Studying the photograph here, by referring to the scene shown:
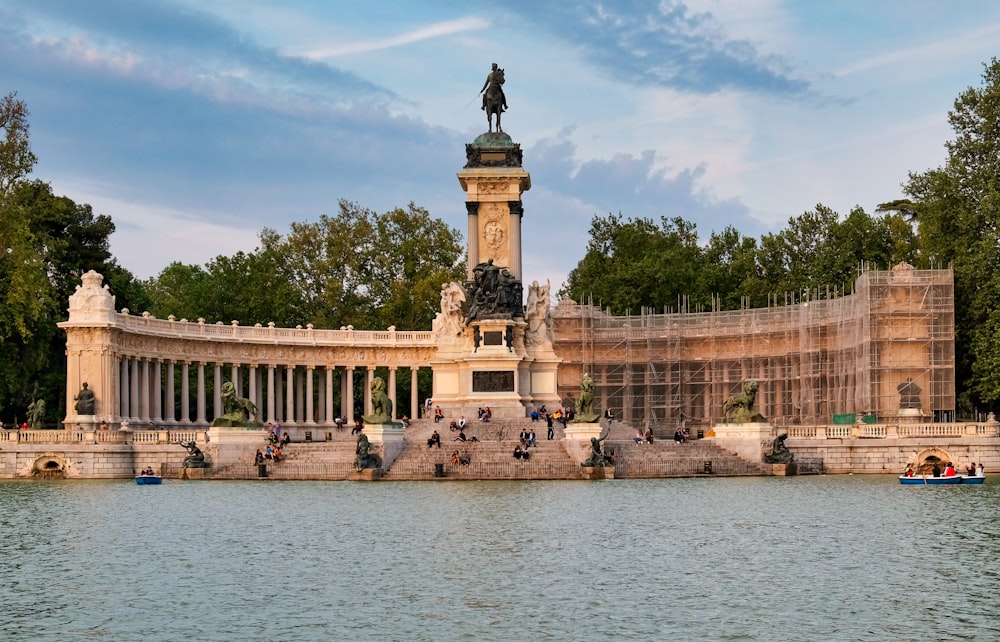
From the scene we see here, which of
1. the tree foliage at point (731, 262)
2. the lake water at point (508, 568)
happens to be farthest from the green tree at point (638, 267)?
the lake water at point (508, 568)

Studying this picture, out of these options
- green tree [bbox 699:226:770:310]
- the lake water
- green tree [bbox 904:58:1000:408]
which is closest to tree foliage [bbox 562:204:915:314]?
green tree [bbox 699:226:770:310]

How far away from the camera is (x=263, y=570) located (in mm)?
25047

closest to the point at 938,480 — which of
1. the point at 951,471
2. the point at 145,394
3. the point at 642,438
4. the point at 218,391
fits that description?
the point at 951,471

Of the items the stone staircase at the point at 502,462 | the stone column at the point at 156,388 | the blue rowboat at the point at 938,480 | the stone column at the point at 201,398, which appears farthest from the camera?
the stone column at the point at 201,398

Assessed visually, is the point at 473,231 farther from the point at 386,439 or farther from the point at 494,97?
the point at 386,439

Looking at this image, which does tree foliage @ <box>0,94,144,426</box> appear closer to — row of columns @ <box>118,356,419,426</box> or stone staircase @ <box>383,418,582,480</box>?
row of columns @ <box>118,356,419,426</box>

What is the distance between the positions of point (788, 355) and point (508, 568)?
1858 inches

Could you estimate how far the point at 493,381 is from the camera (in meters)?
63.9

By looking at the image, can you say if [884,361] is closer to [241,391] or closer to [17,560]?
[241,391]

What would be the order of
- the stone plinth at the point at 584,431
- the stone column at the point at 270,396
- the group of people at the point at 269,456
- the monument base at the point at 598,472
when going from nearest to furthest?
the monument base at the point at 598,472 → the stone plinth at the point at 584,431 → the group of people at the point at 269,456 → the stone column at the point at 270,396

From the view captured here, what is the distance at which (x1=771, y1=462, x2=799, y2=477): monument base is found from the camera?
165ft

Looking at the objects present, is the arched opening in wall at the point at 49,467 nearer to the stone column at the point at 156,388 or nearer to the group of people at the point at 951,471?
the stone column at the point at 156,388

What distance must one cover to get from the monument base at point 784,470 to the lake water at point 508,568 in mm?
10323

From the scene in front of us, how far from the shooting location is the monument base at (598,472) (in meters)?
48.5
